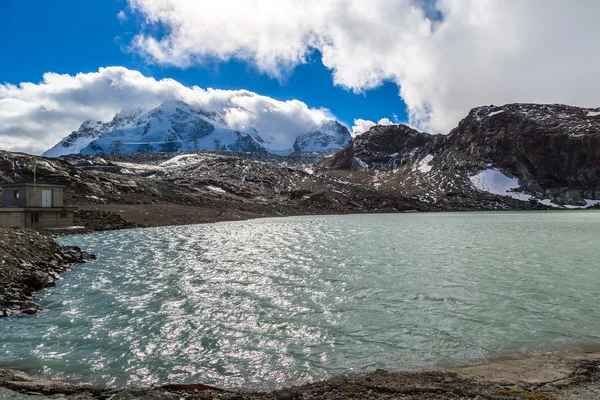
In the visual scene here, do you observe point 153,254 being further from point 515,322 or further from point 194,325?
point 515,322

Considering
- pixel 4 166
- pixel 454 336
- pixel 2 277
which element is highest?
pixel 4 166

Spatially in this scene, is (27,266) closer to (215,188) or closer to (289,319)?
(289,319)

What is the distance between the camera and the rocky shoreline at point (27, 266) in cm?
1669

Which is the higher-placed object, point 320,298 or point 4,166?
point 4,166

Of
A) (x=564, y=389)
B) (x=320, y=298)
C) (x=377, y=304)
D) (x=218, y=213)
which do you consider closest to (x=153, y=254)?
(x=320, y=298)

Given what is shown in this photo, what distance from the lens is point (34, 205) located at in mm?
51875

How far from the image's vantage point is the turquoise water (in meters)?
11.3

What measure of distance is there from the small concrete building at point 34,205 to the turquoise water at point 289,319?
29168mm

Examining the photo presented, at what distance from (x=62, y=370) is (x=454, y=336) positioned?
12609mm

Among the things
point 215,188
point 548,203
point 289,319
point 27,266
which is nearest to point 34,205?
point 27,266

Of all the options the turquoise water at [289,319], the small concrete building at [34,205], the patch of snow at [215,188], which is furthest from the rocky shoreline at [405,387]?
the patch of snow at [215,188]

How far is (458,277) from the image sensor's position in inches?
929

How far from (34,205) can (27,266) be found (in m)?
36.0

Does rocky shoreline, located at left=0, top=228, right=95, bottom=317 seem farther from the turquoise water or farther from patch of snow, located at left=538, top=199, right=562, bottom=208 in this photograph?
patch of snow, located at left=538, top=199, right=562, bottom=208
